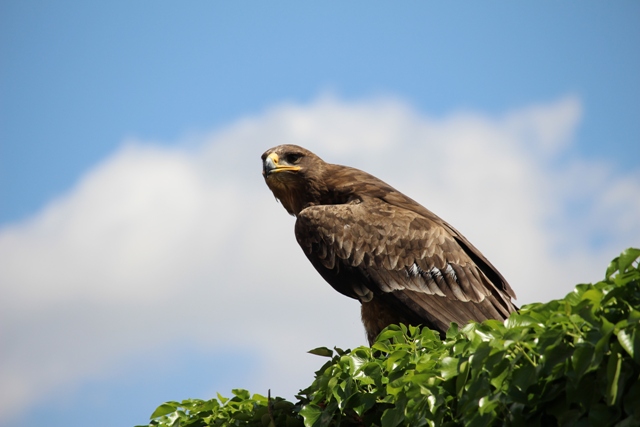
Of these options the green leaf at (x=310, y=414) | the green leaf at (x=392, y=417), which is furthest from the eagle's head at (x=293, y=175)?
the green leaf at (x=392, y=417)

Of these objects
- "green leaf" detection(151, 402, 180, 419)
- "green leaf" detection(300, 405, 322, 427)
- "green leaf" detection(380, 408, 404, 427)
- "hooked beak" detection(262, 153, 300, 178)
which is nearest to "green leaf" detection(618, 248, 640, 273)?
"green leaf" detection(380, 408, 404, 427)

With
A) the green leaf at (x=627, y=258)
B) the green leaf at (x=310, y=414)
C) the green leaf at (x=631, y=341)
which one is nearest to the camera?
the green leaf at (x=631, y=341)

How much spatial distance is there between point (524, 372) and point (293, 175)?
487 centimetres

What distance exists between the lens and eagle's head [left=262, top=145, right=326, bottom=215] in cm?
765

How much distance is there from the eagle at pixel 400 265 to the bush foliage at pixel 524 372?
7.74 feet

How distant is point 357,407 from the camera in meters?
4.07

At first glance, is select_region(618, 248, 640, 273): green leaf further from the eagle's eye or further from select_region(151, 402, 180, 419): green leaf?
the eagle's eye

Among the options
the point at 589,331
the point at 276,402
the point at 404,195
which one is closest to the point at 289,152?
Answer: the point at 404,195

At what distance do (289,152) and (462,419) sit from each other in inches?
193

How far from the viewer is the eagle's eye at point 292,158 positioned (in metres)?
7.85

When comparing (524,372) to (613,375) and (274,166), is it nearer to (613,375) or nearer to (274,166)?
(613,375)

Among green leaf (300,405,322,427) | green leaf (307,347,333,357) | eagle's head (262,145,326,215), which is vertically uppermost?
eagle's head (262,145,326,215)

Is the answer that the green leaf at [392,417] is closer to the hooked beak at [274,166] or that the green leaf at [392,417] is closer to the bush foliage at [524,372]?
the bush foliage at [524,372]

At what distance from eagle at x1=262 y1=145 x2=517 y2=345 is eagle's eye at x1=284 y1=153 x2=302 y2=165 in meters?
0.87
